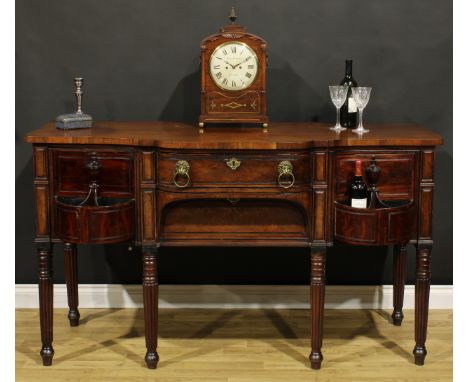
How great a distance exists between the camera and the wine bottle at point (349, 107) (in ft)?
11.4

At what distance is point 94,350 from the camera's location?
3553 mm

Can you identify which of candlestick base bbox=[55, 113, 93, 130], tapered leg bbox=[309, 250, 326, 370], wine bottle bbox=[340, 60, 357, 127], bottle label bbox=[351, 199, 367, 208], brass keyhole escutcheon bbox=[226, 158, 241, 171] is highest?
wine bottle bbox=[340, 60, 357, 127]

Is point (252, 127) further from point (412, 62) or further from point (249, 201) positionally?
point (412, 62)

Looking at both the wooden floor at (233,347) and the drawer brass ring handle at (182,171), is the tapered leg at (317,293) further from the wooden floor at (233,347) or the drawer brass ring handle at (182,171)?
the drawer brass ring handle at (182,171)

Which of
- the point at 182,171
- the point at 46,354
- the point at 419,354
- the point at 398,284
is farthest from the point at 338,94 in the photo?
the point at 46,354

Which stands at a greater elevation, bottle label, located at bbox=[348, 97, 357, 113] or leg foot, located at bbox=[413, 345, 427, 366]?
bottle label, located at bbox=[348, 97, 357, 113]

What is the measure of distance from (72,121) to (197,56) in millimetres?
755

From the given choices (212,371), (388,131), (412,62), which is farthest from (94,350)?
(412,62)

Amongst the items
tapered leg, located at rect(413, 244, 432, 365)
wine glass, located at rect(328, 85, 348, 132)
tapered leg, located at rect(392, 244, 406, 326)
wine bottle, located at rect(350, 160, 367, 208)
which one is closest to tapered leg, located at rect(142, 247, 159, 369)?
wine bottle, located at rect(350, 160, 367, 208)

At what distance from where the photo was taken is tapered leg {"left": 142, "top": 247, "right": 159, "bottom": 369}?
3.29m

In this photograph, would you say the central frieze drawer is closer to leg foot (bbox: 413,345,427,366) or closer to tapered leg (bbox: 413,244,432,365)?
tapered leg (bbox: 413,244,432,365)

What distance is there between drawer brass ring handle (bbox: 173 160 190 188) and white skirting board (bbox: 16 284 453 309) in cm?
97

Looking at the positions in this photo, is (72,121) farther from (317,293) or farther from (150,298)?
(317,293)

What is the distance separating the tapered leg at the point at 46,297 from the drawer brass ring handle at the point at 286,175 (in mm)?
967
